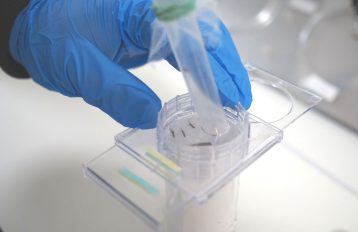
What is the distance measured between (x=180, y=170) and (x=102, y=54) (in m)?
0.22

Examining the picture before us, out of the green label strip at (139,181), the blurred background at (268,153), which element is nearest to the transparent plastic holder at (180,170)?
the green label strip at (139,181)

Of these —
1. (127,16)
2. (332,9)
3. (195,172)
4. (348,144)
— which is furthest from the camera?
(332,9)

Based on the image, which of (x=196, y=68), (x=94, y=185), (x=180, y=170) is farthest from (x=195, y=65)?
(x=94, y=185)

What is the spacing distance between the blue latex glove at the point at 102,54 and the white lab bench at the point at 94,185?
120 millimetres

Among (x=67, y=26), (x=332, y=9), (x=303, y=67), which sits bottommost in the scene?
(x=303, y=67)

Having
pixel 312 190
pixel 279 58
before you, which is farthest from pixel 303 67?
pixel 312 190

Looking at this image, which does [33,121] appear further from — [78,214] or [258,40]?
[258,40]

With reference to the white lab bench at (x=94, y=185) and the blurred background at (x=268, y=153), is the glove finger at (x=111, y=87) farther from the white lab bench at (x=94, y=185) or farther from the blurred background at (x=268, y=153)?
the white lab bench at (x=94, y=185)

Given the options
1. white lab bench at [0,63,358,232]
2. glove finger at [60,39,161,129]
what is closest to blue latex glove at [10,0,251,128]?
glove finger at [60,39,161,129]

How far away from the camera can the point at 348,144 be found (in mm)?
734

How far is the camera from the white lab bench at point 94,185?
0.60 meters

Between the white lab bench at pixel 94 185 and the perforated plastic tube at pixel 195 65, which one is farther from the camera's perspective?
the white lab bench at pixel 94 185

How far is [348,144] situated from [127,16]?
45 centimetres

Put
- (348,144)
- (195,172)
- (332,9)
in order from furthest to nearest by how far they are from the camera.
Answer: (332,9)
(348,144)
(195,172)
